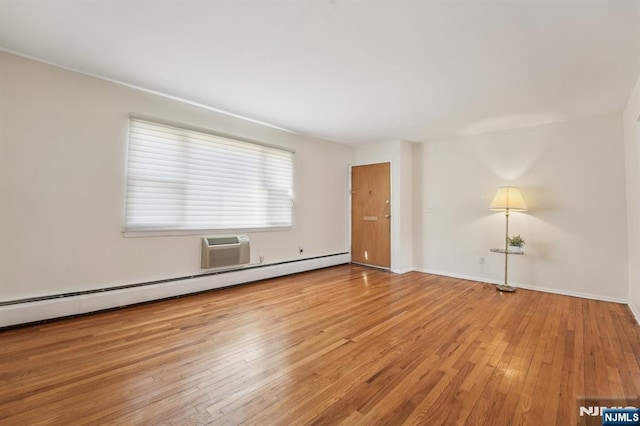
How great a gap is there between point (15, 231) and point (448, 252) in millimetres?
5441

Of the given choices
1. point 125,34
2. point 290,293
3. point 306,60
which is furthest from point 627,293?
point 125,34

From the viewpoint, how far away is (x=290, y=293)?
3.58 meters

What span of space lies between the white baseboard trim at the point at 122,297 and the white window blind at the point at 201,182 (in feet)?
2.21

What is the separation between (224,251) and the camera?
3.66 m

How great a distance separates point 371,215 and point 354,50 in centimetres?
349

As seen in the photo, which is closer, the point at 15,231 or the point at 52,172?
the point at 15,231

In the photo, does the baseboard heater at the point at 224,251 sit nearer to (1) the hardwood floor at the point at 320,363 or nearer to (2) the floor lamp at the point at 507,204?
(1) the hardwood floor at the point at 320,363

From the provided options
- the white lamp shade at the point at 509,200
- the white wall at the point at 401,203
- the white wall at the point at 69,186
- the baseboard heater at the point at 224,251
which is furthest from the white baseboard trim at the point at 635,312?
the white wall at the point at 69,186

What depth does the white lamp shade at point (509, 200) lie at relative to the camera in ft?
12.1

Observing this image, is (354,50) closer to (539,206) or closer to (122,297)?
(122,297)

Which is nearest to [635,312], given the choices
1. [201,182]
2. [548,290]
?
[548,290]

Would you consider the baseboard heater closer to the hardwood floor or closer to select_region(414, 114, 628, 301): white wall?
the hardwood floor

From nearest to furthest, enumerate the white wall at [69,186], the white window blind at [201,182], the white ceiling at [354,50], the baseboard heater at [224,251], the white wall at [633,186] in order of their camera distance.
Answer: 1. the white ceiling at [354,50]
2. the white wall at [69,186]
3. the white wall at [633,186]
4. the white window blind at [201,182]
5. the baseboard heater at [224,251]

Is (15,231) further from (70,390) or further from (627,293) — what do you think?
(627,293)
